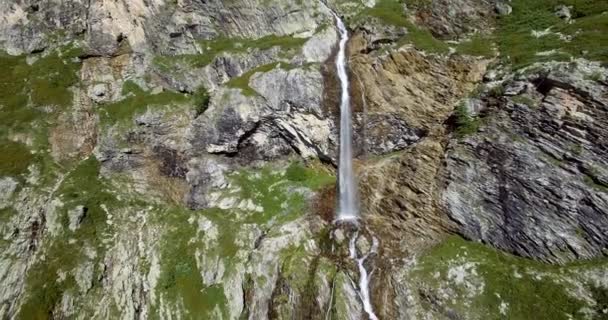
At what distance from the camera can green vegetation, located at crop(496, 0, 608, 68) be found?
2141 cm

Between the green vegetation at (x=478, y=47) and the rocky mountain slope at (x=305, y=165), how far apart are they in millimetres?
256

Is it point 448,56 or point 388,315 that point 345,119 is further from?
point 388,315

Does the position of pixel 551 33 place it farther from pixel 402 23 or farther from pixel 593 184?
pixel 593 184

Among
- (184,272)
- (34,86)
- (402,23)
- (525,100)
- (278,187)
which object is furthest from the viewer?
(34,86)

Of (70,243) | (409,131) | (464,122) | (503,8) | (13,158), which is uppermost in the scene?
(503,8)

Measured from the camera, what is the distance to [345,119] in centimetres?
2814

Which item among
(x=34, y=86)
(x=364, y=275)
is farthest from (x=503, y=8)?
(x=34, y=86)

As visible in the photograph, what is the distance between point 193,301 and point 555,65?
23575mm

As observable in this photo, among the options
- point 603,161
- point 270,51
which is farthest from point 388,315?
point 270,51

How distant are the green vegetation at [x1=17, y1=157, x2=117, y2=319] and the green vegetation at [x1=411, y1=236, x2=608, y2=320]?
19.8 m

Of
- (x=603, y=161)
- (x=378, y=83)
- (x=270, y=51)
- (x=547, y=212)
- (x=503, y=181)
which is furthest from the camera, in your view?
(x=270, y=51)

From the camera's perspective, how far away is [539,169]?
799 inches

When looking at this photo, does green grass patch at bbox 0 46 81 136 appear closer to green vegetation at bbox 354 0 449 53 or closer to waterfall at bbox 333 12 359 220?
→ waterfall at bbox 333 12 359 220

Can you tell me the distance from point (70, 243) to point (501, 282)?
974 inches
